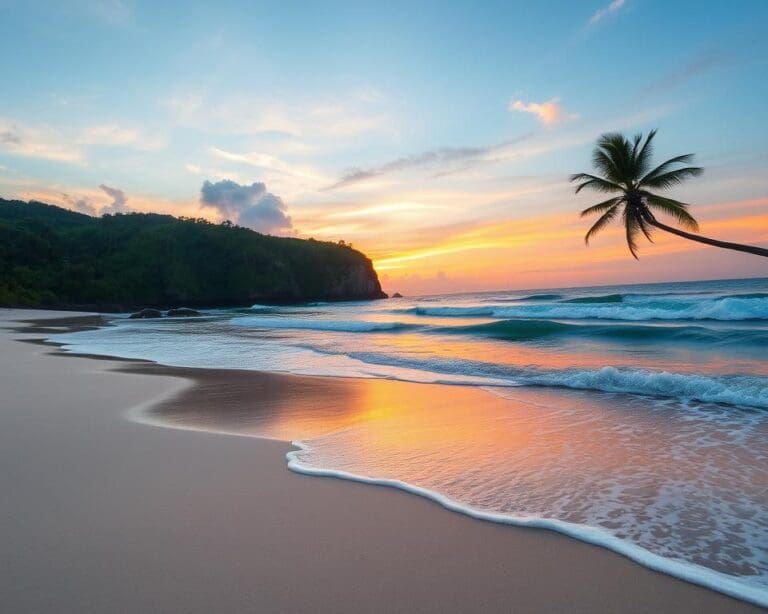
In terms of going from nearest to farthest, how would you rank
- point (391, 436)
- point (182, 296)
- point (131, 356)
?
point (391, 436)
point (131, 356)
point (182, 296)

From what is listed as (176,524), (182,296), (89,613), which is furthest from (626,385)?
(182,296)

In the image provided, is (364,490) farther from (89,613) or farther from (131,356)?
(131,356)

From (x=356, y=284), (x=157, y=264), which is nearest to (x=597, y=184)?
(x=157, y=264)

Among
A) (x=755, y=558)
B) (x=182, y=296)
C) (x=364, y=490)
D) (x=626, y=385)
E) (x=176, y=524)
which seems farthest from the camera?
(x=182, y=296)

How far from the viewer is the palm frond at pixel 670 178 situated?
→ 13828mm

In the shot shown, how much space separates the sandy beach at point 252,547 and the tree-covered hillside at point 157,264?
186ft

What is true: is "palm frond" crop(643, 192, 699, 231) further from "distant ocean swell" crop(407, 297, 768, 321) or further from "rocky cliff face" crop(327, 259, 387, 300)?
"rocky cliff face" crop(327, 259, 387, 300)

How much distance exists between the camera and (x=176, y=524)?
299 cm

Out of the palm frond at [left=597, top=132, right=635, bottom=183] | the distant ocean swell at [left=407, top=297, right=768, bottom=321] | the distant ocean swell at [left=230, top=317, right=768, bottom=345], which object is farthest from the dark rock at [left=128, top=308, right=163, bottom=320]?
the palm frond at [left=597, top=132, right=635, bottom=183]

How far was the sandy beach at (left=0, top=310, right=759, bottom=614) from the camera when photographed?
2227mm

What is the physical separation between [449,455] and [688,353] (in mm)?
10823

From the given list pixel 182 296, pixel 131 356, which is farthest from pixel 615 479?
pixel 182 296

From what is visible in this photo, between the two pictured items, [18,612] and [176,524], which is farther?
[176,524]

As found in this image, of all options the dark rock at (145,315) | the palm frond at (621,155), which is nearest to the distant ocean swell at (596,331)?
the palm frond at (621,155)
